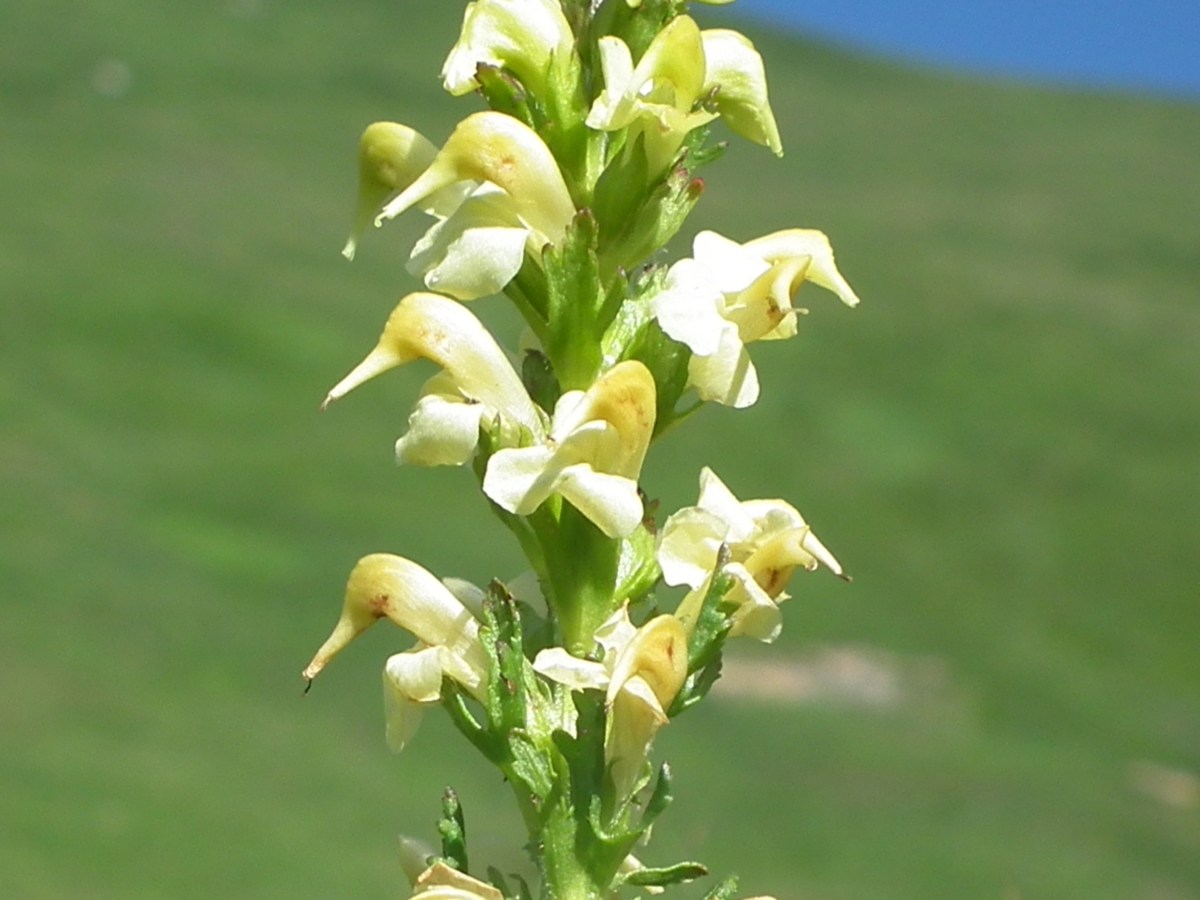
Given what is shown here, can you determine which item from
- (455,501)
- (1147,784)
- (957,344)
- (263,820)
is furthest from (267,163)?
(263,820)

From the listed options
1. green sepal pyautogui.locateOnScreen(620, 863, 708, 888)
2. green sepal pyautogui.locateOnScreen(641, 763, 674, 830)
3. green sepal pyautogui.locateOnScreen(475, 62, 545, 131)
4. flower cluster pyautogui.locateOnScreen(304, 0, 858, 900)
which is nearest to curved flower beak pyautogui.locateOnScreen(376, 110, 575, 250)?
flower cluster pyautogui.locateOnScreen(304, 0, 858, 900)

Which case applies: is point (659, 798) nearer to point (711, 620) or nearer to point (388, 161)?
point (711, 620)

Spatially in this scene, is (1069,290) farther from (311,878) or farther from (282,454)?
(311,878)

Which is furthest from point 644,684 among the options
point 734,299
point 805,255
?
point 805,255

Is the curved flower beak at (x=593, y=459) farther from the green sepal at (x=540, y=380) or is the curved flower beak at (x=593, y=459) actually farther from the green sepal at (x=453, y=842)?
the green sepal at (x=453, y=842)

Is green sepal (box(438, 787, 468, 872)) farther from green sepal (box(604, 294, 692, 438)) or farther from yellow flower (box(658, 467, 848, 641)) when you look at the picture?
green sepal (box(604, 294, 692, 438))

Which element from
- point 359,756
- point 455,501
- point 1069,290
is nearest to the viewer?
point 359,756
